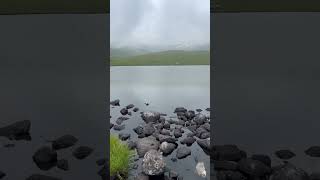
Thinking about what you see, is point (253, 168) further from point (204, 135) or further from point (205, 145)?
point (204, 135)

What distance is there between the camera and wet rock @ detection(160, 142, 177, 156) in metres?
7.65

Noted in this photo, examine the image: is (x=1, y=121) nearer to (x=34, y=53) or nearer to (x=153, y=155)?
(x=34, y=53)

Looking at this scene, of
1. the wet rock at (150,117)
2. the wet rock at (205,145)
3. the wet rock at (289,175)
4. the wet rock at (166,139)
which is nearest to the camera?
the wet rock at (289,175)

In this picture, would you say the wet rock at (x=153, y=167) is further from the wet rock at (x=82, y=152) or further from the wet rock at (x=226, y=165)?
the wet rock at (x=82, y=152)

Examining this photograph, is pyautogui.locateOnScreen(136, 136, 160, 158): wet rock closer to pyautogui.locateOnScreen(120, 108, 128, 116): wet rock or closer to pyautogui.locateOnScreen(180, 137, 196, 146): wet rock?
pyautogui.locateOnScreen(180, 137, 196, 146): wet rock

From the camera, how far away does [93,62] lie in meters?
5.32

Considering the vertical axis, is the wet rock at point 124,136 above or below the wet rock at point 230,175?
above

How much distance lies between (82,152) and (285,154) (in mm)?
4645

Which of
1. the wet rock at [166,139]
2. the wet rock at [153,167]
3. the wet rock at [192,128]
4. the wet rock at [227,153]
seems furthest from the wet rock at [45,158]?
the wet rock at [192,128]

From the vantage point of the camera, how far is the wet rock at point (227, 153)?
667 centimetres

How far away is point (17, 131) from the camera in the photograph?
8.63 m

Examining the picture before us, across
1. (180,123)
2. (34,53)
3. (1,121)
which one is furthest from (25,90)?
(180,123)

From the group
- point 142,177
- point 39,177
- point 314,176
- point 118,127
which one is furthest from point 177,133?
point 39,177

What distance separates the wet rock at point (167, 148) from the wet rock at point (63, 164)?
2360 millimetres
